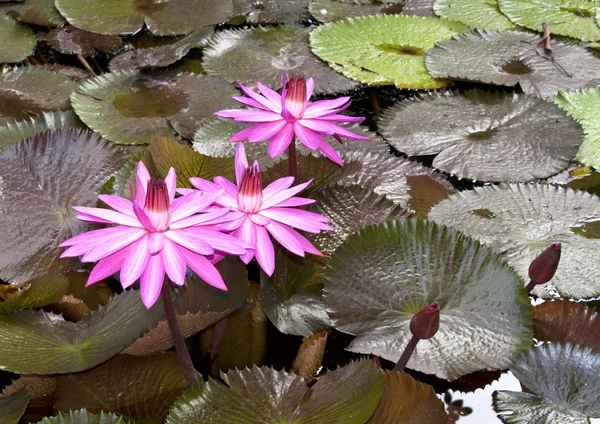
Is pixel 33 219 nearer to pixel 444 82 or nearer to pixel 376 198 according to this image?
pixel 376 198

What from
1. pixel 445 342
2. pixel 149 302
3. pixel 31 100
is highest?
pixel 149 302

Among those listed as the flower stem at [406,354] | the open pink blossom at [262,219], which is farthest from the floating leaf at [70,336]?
the flower stem at [406,354]

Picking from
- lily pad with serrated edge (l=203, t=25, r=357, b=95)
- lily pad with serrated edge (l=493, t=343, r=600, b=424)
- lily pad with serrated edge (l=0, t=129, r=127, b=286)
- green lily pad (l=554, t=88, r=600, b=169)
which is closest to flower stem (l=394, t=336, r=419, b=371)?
lily pad with serrated edge (l=493, t=343, r=600, b=424)

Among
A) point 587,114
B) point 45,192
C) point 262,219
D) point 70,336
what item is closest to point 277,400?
point 262,219

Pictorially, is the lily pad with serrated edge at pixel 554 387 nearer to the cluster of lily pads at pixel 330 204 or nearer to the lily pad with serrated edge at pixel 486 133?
the cluster of lily pads at pixel 330 204

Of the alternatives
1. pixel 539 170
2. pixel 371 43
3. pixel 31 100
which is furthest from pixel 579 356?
pixel 31 100
